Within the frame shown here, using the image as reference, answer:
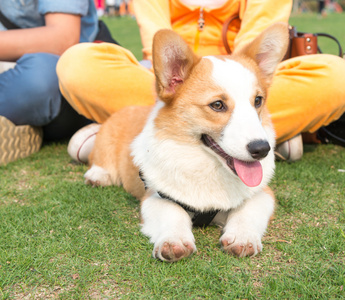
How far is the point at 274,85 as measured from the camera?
3.24m

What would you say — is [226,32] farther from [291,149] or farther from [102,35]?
[102,35]

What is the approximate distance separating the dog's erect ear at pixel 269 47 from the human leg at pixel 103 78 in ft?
3.69

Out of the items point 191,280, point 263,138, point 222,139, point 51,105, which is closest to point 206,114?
point 222,139

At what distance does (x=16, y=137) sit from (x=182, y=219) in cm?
208

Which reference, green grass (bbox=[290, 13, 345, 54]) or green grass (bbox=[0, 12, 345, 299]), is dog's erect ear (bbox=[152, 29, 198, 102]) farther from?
green grass (bbox=[290, 13, 345, 54])

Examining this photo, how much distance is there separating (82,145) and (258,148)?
197 centimetres

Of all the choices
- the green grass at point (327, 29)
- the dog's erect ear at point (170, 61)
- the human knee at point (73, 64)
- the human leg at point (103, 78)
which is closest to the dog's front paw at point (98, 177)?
the human leg at point (103, 78)

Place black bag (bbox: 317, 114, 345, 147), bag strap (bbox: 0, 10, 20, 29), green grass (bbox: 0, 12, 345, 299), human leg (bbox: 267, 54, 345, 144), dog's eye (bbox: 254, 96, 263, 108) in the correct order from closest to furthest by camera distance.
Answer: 1. green grass (bbox: 0, 12, 345, 299)
2. dog's eye (bbox: 254, 96, 263, 108)
3. human leg (bbox: 267, 54, 345, 144)
4. black bag (bbox: 317, 114, 345, 147)
5. bag strap (bbox: 0, 10, 20, 29)

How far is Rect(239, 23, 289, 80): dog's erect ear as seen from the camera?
2.33 metres

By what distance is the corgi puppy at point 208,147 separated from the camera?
1.97 meters

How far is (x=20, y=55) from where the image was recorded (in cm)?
374

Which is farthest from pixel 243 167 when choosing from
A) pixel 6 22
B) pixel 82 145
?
pixel 6 22

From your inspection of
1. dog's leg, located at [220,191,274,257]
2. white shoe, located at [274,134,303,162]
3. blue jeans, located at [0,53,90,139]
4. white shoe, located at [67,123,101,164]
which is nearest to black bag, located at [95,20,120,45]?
blue jeans, located at [0,53,90,139]

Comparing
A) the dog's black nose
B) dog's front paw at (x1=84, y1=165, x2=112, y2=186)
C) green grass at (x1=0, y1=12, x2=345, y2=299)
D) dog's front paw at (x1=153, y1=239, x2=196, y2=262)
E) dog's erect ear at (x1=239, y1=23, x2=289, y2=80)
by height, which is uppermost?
dog's erect ear at (x1=239, y1=23, x2=289, y2=80)
